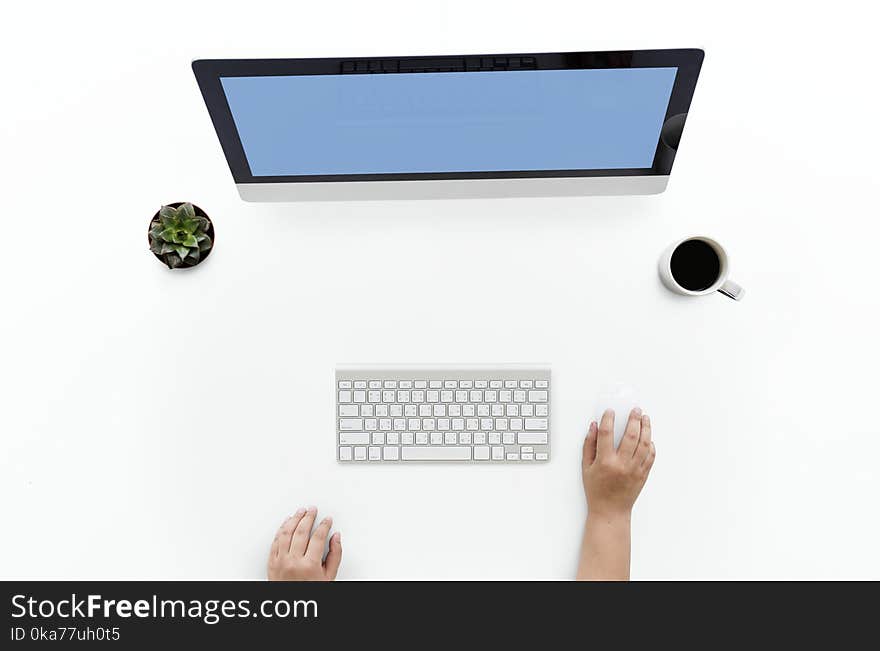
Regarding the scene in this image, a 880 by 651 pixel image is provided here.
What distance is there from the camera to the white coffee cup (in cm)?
77

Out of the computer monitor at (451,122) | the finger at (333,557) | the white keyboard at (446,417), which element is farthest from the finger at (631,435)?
the finger at (333,557)

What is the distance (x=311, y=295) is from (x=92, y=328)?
342mm

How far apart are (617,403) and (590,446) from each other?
3.0 inches

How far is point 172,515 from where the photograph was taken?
2.87 feet

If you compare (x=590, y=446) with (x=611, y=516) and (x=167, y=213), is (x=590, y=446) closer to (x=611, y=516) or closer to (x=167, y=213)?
(x=611, y=516)

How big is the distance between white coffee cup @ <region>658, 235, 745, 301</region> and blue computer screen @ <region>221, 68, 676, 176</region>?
0.44 ft

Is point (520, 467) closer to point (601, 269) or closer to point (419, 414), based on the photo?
point (419, 414)

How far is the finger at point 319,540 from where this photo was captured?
0.84 metres

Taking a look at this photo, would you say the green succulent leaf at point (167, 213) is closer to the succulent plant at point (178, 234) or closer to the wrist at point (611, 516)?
the succulent plant at point (178, 234)

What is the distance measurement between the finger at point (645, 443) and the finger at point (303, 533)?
1.63 feet
